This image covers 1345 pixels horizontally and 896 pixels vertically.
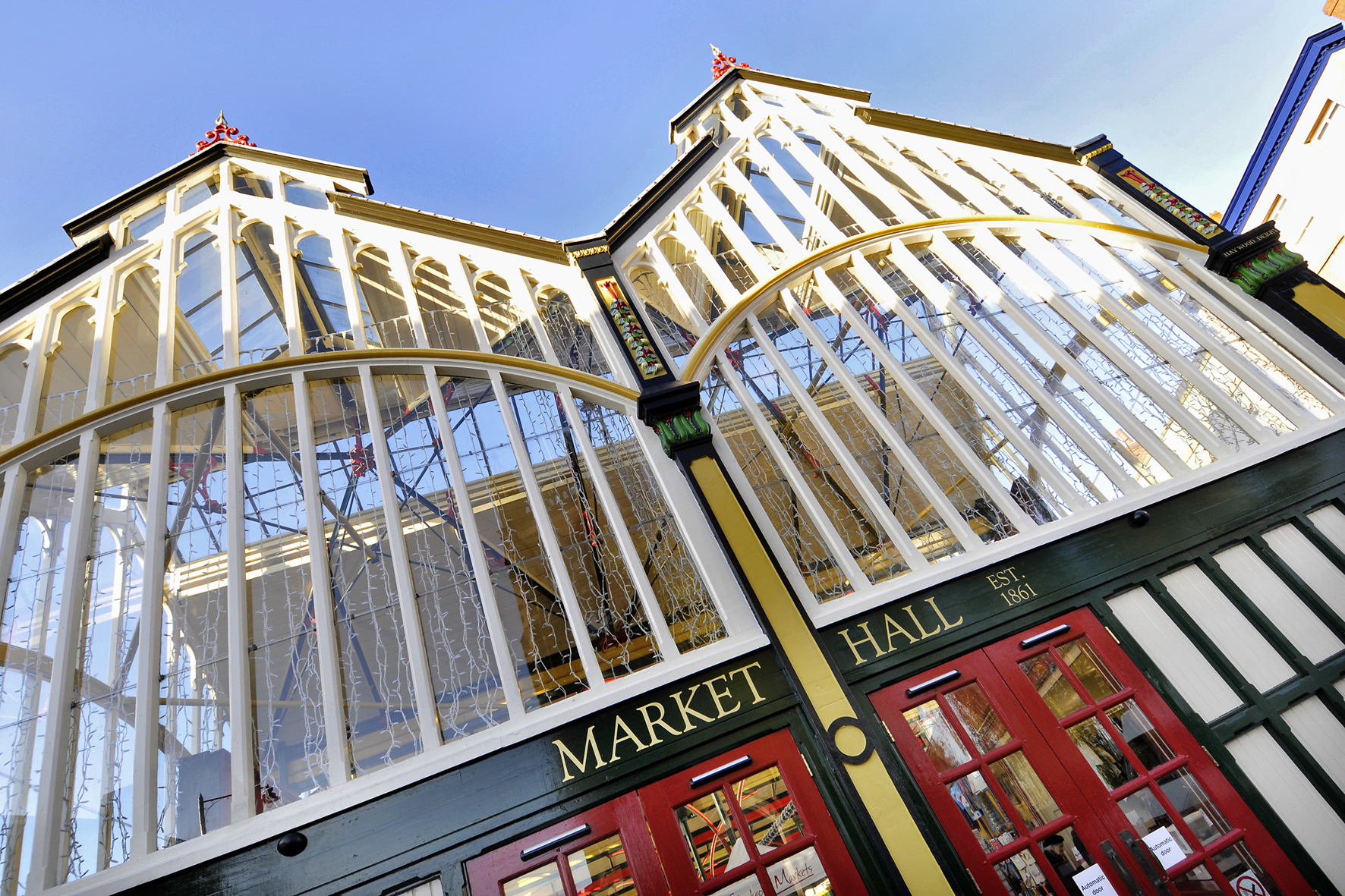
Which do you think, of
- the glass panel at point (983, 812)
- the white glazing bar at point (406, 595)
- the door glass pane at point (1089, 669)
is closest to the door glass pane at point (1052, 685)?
the door glass pane at point (1089, 669)

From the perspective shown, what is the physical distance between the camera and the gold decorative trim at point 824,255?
704cm

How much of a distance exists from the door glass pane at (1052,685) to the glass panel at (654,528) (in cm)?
244

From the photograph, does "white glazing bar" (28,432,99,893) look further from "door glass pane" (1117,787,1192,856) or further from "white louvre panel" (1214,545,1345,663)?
"white louvre panel" (1214,545,1345,663)

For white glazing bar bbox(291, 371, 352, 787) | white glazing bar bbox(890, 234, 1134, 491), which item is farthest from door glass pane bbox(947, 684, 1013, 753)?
white glazing bar bbox(291, 371, 352, 787)

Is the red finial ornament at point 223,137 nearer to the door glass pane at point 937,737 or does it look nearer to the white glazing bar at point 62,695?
the white glazing bar at point 62,695

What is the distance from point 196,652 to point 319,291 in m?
4.13

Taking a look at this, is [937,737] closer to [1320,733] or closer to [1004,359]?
[1320,733]

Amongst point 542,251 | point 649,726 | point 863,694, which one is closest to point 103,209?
point 542,251

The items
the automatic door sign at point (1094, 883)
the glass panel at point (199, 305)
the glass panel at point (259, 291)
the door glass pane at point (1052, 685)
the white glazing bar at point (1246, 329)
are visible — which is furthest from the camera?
the glass panel at point (259, 291)

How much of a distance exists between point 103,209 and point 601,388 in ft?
20.6

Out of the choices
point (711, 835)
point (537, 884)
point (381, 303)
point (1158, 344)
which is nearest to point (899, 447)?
point (1158, 344)

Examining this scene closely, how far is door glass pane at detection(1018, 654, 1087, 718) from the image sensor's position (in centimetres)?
521

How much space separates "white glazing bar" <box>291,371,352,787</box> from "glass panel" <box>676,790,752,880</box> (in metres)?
2.31

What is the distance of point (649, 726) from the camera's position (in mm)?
4906
